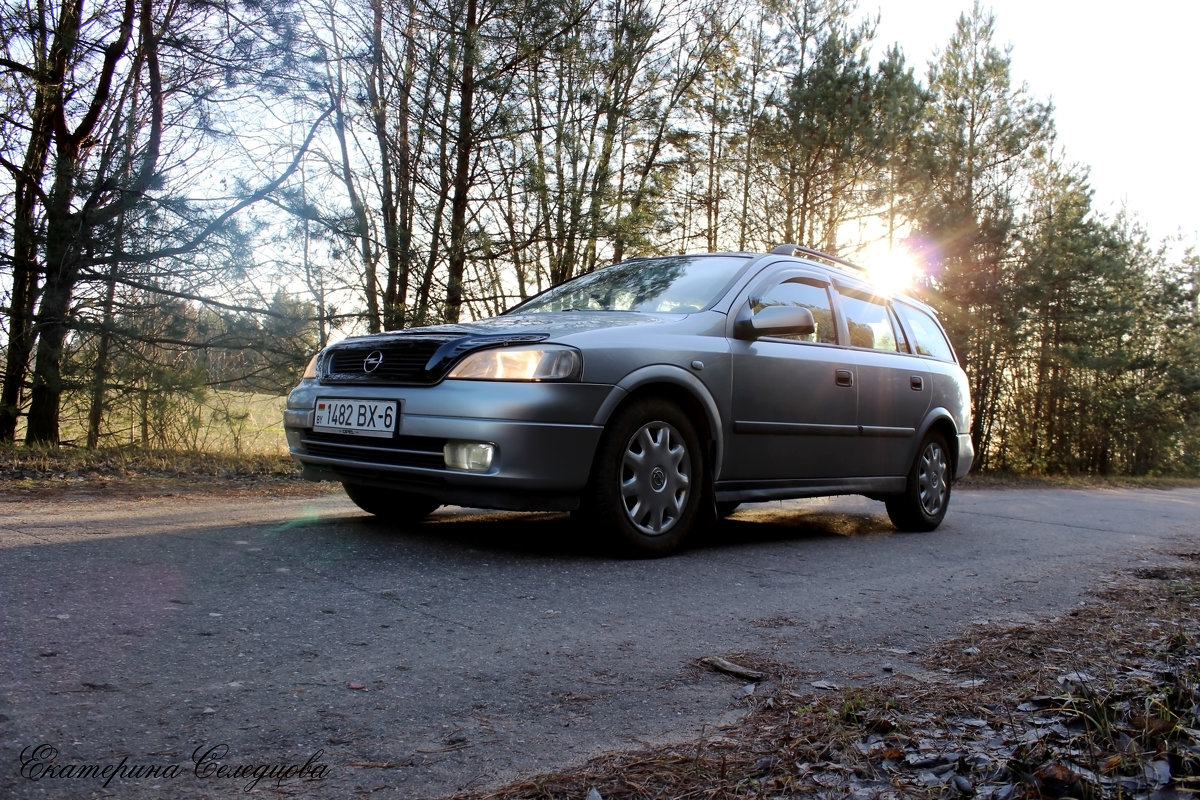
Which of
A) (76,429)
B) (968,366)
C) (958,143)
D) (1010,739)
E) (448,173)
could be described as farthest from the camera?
(968,366)

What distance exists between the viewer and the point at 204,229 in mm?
9086

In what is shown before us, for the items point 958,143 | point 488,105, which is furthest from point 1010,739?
point 958,143

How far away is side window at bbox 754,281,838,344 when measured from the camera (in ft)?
17.3

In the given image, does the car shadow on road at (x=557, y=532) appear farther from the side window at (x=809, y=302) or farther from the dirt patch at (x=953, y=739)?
the dirt patch at (x=953, y=739)

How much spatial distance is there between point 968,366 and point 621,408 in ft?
73.9

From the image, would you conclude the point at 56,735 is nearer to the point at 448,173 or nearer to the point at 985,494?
the point at 448,173

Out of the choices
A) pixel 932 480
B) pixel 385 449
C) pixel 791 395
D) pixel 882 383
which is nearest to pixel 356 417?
pixel 385 449

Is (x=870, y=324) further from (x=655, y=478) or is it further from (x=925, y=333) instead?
(x=655, y=478)

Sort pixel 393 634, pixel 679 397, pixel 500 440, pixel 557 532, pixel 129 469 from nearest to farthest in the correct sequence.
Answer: pixel 393 634 < pixel 500 440 < pixel 679 397 < pixel 557 532 < pixel 129 469

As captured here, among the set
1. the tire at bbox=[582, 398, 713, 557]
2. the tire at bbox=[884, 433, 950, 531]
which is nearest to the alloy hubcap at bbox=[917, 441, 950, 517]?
the tire at bbox=[884, 433, 950, 531]

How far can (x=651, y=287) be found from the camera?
5.23 metres

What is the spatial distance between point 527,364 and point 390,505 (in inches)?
63.2

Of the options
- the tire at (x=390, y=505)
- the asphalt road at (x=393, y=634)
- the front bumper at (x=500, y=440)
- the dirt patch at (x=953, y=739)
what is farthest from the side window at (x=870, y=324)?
the dirt patch at (x=953, y=739)

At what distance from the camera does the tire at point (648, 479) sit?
4.14 m
